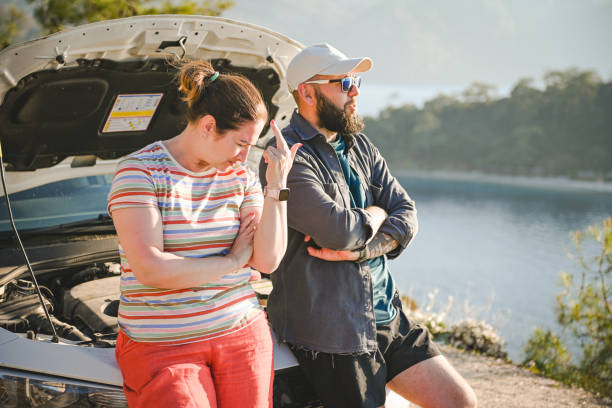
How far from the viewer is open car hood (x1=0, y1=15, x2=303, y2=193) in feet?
7.13

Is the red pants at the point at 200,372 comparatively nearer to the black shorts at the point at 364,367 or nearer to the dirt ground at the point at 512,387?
the black shorts at the point at 364,367

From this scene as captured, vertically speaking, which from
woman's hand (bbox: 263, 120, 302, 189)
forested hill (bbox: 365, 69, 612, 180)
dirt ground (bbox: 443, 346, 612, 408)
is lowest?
dirt ground (bbox: 443, 346, 612, 408)

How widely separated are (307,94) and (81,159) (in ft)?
5.30

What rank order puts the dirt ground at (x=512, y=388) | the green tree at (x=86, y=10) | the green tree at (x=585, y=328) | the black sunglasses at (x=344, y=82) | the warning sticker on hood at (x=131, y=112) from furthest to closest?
the green tree at (x=86, y=10) → the green tree at (x=585, y=328) → the dirt ground at (x=512, y=388) → the warning sticker on hood at (x=131, y=112) → the black sunglasses at (x=344, y=82)

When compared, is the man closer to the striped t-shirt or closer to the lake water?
the striped t-shirt

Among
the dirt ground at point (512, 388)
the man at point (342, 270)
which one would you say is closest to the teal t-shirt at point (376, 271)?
the man at point (342, 270)

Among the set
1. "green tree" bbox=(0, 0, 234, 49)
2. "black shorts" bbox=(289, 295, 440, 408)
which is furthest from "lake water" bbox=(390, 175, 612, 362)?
"green tree" bbox=(0, 0, 234, 49)

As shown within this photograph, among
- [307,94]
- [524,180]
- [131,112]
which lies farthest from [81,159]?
[524,180]

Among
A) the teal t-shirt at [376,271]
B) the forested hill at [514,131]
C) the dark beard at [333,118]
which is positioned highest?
the forested hill at [514,131]

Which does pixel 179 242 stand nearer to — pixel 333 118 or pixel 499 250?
pixel 333 118

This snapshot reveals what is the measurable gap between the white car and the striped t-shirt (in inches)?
10.4

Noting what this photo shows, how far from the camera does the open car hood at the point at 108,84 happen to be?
85.5 inches

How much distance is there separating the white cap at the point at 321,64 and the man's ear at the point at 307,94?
3cm

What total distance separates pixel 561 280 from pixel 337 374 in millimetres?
4465
